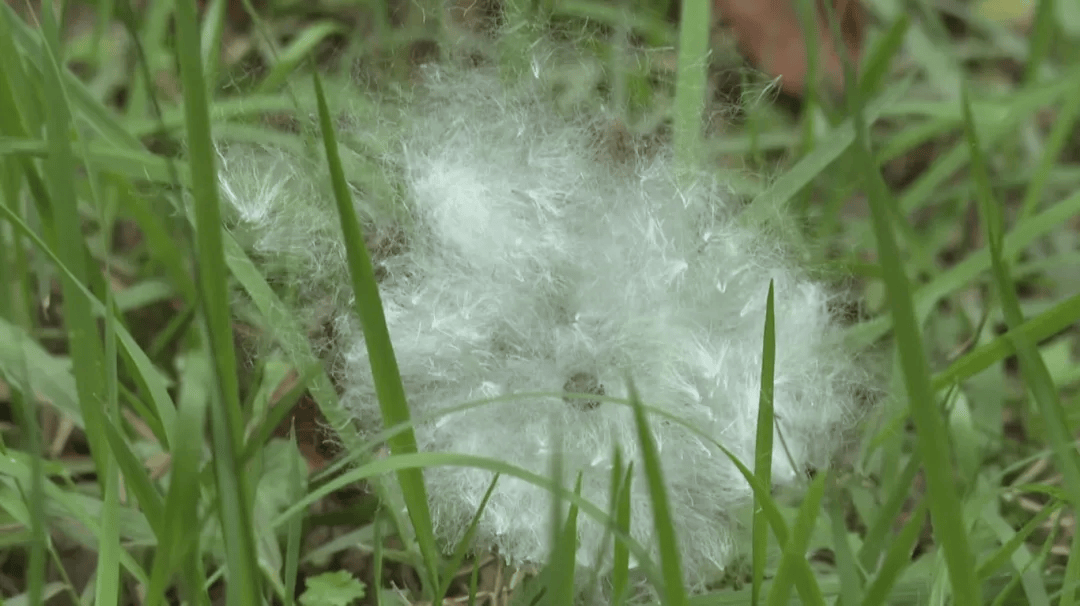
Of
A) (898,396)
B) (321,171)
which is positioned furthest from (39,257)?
(898,396)

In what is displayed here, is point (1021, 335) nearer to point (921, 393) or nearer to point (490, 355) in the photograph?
point (921, 393)

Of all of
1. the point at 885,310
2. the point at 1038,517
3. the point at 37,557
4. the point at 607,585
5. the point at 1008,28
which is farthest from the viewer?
the point at 1008,28

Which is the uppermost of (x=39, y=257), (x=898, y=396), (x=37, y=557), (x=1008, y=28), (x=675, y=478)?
(x=1008, y=28)

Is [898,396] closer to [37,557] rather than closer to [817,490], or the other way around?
[817,490]

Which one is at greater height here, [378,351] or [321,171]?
[321,171]

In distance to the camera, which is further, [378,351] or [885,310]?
[885,310]

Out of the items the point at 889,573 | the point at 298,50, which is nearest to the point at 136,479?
the point at 889,573

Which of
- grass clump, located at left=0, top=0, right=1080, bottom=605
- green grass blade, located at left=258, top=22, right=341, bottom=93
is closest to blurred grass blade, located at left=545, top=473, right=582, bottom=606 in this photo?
grass clump, located at left=0, top=0, right=1080, bottom=605
